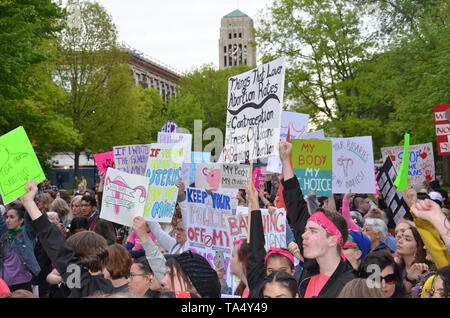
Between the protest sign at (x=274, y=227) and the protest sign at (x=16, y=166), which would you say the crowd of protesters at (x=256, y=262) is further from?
the protest sign at (x=274, y=227)

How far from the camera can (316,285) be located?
3957 millimetres

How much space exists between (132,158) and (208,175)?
1.92m

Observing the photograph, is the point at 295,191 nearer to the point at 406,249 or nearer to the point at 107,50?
the point at 406,249

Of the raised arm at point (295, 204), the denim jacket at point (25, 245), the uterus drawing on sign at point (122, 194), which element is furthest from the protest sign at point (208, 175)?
the raised arm at point (295, 204)

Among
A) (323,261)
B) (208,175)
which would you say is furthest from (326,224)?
(208,175)

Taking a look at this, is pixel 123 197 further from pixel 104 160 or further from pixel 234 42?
pixel 234 42

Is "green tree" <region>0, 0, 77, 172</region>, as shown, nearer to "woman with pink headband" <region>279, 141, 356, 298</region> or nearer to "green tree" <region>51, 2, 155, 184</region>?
"green tree" <region>51, 2, 155, 184</region>

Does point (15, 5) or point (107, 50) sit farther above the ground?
point (107, 50)

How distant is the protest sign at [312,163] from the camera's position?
7750mm

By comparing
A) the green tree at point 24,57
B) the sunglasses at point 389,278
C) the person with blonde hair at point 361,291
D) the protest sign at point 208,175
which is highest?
the green tree at point 24,57

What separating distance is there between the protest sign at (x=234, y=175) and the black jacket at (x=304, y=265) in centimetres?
143

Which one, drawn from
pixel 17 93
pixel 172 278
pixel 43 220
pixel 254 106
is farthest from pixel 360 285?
pixel 17 93

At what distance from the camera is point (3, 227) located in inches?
229
